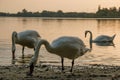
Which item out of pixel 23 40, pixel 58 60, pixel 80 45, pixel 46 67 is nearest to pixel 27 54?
pixel 23 40

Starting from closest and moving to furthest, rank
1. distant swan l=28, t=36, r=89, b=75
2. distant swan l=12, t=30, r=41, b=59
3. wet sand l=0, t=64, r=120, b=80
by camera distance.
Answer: wet sand l=0, t=64, r=120, b=80 → distant swan l=28, t=36, r=89, b=75 → distant swan l=12, t=30, r=41, b=59

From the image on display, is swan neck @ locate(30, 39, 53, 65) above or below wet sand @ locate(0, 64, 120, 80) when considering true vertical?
above

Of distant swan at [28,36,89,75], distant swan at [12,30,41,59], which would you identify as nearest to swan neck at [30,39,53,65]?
distant swan at [28,36,89,75]

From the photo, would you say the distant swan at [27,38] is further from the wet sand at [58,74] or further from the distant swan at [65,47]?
the distant swan at [65,47]

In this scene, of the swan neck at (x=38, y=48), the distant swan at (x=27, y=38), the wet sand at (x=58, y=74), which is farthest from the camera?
the distant swan at (x=27, y=38)

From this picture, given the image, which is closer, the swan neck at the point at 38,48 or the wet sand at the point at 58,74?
the swan neck at the point at 38,48

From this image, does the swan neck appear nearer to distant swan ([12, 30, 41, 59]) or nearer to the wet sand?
the wet sand

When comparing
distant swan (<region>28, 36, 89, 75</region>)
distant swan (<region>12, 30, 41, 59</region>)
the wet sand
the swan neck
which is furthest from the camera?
distant swan (<region>12, 30, 41, 59</region>)

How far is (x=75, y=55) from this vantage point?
49.2ft

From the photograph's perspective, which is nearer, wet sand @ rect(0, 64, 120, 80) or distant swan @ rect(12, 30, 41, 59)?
wet sand @ rect(0, 64, 120, 80)

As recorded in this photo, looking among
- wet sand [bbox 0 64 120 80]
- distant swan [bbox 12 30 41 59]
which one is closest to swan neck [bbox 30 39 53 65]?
wet sand [bbox 0 64 120 80]

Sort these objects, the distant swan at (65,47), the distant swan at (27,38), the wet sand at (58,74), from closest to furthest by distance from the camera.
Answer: the wet sand at (58,74) < the distant swan at (65,47) < the distant swan at (27,38)

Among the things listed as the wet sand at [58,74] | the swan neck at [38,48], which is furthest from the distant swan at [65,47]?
the wet sand at [58,74]

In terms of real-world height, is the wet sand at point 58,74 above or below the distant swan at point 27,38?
below
